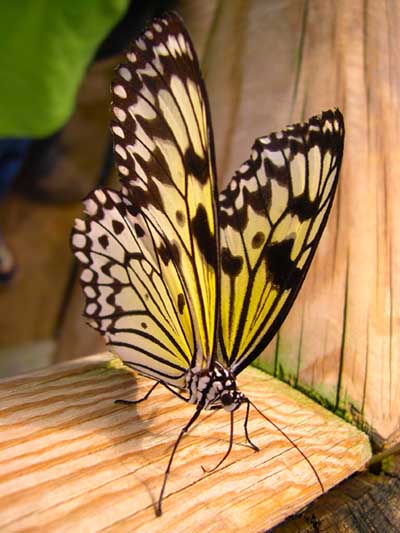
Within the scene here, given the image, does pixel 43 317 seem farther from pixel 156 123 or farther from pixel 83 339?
pixel 156 123

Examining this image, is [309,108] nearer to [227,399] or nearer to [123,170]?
[123,170]

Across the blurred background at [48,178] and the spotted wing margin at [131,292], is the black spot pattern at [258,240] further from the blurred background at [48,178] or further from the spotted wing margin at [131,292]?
the blurred background at [48,178]

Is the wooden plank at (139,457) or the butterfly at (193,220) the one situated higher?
the butterfly at (193,220)

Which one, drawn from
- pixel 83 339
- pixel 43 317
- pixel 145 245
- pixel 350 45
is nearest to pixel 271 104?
pixel 350 45

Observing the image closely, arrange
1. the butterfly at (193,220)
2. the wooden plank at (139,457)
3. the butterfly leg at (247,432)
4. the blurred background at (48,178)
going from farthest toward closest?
the blurred background at (48,178) < the butterfly at (193,220) < the butterfly leg at (247,432) < the wooden plank at (139,457)

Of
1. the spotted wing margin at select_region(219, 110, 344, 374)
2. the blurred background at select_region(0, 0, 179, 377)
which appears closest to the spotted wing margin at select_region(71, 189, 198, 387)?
the spotted wing margin at select_region(219, 110, 344, 374)

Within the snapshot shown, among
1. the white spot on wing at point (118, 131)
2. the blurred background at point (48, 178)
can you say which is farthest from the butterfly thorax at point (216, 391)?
the blurred background at point (48, 178)
